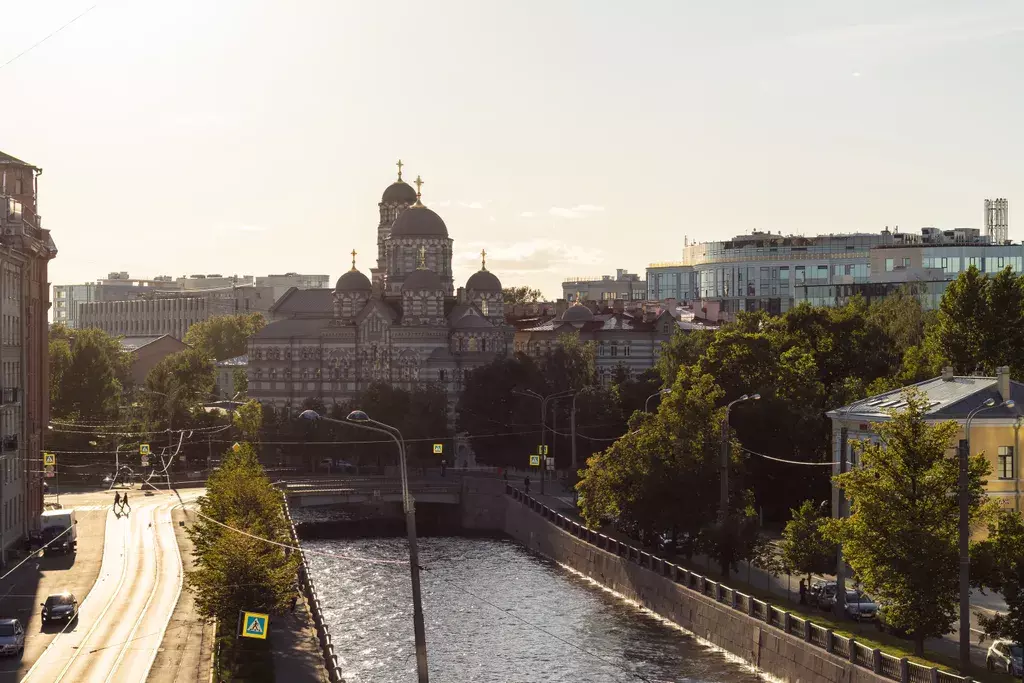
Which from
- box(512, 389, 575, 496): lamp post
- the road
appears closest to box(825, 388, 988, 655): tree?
the road

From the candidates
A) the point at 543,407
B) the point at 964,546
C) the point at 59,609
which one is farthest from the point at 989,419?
the point at 543,407

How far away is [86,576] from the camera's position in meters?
83.9

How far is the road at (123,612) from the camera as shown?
59812 mm

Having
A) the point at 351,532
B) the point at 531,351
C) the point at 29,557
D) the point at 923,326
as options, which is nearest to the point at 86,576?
the point at 29,557

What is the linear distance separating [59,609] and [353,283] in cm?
11359

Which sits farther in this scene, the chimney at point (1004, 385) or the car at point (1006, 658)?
the chimney at point (1004, 385)

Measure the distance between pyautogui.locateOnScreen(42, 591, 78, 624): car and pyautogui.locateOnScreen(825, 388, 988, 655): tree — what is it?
101ft

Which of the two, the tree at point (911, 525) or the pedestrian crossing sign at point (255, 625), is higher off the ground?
the tree at point (911, 525)

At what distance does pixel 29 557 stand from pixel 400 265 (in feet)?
311

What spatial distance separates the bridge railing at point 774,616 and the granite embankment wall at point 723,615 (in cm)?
3

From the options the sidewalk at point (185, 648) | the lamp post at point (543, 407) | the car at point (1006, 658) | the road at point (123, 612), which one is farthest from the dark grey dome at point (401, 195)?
the car at point (1006, 658)

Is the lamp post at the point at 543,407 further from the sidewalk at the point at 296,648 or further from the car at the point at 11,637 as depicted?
the car at the point at 11,637

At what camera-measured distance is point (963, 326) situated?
108688 millimetres

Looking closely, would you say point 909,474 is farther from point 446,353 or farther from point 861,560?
point 446,353
